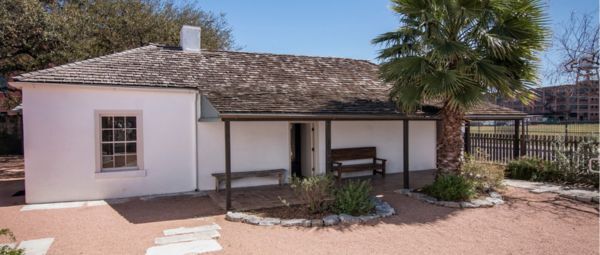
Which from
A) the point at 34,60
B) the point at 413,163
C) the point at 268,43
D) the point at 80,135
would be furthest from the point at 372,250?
the point at 268,43

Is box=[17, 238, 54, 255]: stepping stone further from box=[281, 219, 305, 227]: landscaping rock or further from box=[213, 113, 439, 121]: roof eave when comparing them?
box=[281, 219, 305, 227]: landscaping rock

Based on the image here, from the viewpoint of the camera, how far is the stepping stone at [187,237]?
6.23m

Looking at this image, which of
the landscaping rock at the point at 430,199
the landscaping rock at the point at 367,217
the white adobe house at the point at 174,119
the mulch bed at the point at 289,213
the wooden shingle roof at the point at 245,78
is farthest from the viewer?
the wooden shingle roof at the point at 245,78

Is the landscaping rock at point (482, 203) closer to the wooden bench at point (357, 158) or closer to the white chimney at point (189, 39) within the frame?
the wooden bench at point (357, 158)

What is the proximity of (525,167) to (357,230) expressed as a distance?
8.21 m

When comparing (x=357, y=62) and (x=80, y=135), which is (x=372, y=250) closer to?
(x=80, y=135)

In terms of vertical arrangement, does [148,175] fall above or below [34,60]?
below

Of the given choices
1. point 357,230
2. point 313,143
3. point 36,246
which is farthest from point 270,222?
point 313,143

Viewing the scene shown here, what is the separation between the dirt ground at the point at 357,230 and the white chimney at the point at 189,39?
5892 mm

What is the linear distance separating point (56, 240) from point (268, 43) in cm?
1604

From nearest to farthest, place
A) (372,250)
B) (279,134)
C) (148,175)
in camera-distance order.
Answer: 1. (372,250)
2. (148,175)
3. (279,134)

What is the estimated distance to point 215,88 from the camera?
10133mm

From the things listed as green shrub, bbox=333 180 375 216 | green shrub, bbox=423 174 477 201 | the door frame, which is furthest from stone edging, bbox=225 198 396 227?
the door frame

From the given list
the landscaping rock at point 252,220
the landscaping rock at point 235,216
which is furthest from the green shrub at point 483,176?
the landscaping rock at point 235,216
